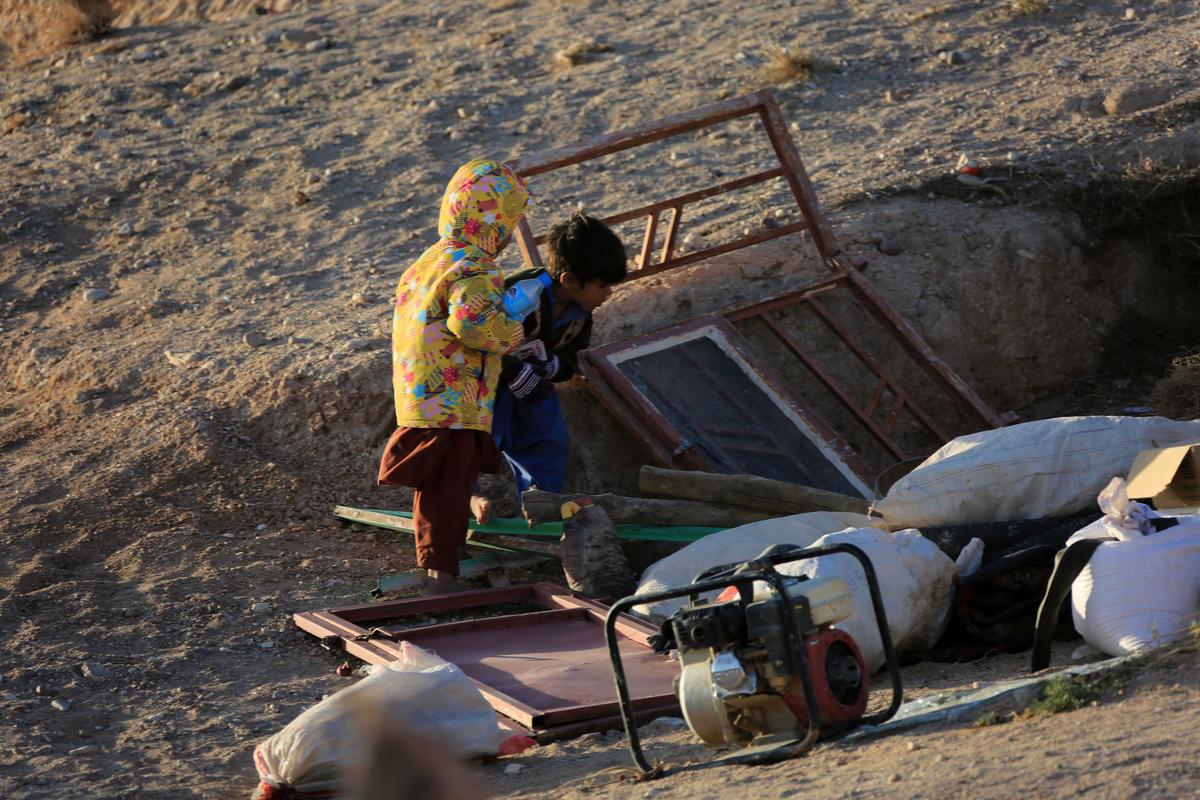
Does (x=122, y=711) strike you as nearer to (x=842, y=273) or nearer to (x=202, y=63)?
(x=842, y=273)

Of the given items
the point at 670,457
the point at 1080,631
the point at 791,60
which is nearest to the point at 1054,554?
the point at 1080,631

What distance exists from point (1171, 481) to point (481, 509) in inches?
94.1

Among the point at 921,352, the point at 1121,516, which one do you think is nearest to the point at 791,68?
the point at 921,352

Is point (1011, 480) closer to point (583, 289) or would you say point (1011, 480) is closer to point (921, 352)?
point (921, 352)

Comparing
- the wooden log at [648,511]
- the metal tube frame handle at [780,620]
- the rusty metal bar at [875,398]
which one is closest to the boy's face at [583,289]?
the wooden log at [648,511]

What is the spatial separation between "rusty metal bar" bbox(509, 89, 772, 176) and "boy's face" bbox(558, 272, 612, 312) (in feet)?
2.35

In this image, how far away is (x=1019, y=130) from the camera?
770 cm

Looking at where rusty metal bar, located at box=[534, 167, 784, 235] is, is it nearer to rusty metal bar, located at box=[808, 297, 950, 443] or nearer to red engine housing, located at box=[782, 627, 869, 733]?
rusty metal bar, located at box=[808, 297, 950, 443]

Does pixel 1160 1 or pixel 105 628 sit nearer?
pixel 105 628

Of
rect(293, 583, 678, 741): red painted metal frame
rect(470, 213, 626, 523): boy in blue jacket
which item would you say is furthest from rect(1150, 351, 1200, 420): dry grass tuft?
rect(293, 583, 678, 741): red painted metal frame

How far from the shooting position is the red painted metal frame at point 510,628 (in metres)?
3.96

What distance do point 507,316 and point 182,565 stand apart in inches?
61.4

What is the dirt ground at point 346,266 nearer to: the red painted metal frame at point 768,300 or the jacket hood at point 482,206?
the red painted metal frame at point 768,300

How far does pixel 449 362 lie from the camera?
4.88 metres
